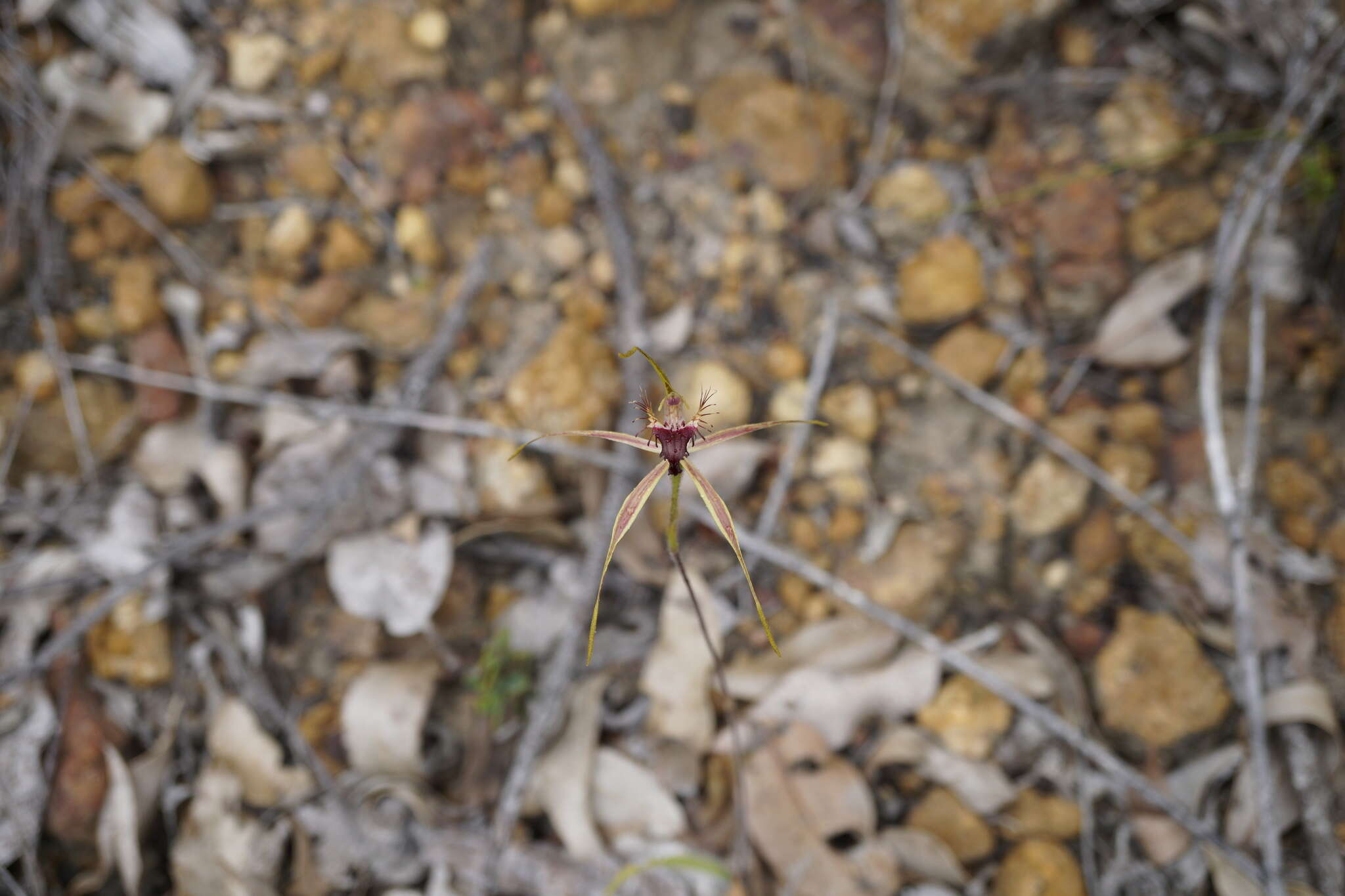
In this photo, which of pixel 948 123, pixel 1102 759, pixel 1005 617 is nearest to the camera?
pixel 1102 759

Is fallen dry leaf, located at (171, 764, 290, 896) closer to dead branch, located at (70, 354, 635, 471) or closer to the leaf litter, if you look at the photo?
the leaf litter

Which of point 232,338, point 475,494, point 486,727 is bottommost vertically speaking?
point 486,727

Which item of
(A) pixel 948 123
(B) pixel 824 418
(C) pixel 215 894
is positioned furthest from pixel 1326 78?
(C) pixel 215 894

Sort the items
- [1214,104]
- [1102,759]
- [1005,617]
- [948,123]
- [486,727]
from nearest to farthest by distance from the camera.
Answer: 1. [1102,759]
2. [486,727]
3. [1005,617]
4. [1214,104]
5. [948,123]

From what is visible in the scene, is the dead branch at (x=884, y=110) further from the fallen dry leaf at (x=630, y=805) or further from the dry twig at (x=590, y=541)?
the fallen dry leaf at (x=630, y=805)

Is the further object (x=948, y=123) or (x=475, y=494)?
(x=948, y=123)

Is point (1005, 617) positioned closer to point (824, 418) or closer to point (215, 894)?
point (824, 418)
